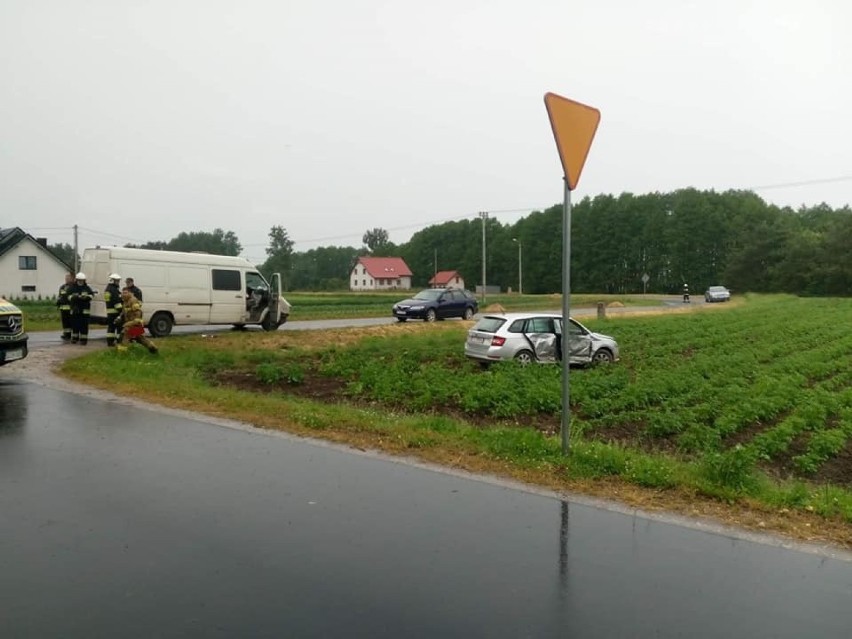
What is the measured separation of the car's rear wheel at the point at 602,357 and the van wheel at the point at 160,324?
11670 millimetres

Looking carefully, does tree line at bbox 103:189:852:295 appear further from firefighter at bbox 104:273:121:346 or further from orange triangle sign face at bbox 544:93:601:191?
orange triangle sign face at bbox 544:93:601:191

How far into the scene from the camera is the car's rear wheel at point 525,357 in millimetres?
15937

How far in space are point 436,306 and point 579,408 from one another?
68.2 feet

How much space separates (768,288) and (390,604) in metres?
92.9

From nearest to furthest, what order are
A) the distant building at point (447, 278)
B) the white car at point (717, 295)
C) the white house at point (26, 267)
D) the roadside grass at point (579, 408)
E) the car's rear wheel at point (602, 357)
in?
the roadside grass at point (579, 408), the car's rear wheel at point (602, 357), the white house at point (26, 267), the white car at point (717, 295), the distant building at point (447, 278)

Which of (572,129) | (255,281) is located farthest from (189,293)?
(572,129)

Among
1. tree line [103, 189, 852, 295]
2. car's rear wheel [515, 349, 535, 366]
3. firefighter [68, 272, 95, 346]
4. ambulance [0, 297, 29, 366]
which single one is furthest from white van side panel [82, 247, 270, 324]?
tree line [103, 189, 852, 295]

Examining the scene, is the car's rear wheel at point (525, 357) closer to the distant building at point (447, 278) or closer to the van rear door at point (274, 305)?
the van rear door at point (274, 305)

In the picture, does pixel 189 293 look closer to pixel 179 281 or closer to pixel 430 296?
pixel 179 281

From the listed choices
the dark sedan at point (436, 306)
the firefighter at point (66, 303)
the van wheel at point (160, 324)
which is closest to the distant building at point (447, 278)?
the dark sedan at point (436, 306)

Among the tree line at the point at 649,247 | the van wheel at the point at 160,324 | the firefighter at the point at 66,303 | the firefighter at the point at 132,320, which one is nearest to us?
the firefighter at the point at 132,320

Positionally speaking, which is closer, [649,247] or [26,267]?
[26,267]

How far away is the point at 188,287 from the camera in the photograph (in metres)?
20.8

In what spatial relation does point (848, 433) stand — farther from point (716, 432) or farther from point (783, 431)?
point (716, 432)
